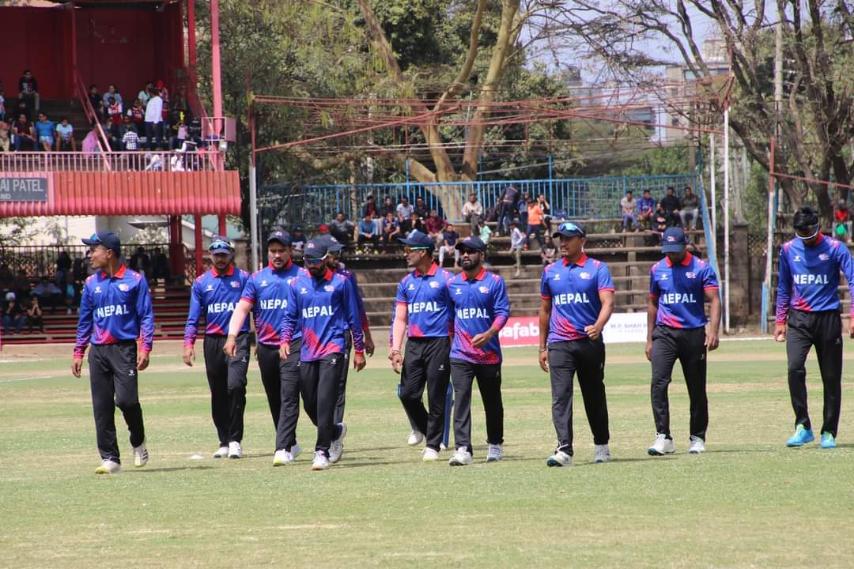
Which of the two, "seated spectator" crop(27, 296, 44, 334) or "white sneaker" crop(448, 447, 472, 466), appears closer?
"white sneaker" crop(448, 447, 472, 466)

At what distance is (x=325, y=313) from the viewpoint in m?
13.3

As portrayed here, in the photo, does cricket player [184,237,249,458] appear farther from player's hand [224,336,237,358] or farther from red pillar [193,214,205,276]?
red pillar [193,214,205,276]

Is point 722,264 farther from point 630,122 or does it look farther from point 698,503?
point 698,503

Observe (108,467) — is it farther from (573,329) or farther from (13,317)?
(13,317)

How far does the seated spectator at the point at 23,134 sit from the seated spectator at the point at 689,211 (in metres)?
18.9

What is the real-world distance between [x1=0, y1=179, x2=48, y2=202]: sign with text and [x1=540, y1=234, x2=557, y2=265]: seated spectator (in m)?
14.3

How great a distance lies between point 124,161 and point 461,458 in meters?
29.4

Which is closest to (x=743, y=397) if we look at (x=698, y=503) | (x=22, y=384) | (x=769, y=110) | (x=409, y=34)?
(x=698, y=503)

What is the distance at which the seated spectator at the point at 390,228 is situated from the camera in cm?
4478

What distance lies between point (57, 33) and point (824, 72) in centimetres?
2466

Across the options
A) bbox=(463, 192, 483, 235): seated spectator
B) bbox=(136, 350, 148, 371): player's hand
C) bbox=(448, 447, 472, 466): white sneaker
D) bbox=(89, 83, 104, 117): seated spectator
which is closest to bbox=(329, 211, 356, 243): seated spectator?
bbox=(463, 192, 483, 235): seated spectator

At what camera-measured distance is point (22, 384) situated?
2769 cm

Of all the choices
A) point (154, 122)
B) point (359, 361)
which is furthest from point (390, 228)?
point (359, 361)

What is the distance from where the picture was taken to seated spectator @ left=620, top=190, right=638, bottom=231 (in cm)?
4506
